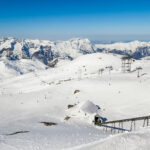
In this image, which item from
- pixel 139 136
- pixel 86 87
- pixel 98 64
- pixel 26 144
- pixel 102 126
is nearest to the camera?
pixel 139 136

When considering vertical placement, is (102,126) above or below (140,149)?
below

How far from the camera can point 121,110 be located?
116 ft

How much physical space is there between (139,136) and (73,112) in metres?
24.8

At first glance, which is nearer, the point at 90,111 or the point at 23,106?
the point at 90,111

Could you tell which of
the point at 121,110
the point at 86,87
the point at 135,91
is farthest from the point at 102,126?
the point at 86,87

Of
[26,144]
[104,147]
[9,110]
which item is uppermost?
[104,147]

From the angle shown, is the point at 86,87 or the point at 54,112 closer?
the point at 54,112

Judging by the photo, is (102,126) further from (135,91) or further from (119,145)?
(135,91)

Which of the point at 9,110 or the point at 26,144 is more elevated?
the point at 26,144

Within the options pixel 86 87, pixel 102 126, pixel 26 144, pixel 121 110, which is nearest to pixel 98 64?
pixel 86 87

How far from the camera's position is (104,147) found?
758 centimetres

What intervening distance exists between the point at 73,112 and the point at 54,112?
13.1 ft

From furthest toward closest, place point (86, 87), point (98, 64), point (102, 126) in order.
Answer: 1. point (98, 64)
2. point (86, 87)
3. point (102, 126)

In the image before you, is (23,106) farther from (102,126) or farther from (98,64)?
(98,64)
